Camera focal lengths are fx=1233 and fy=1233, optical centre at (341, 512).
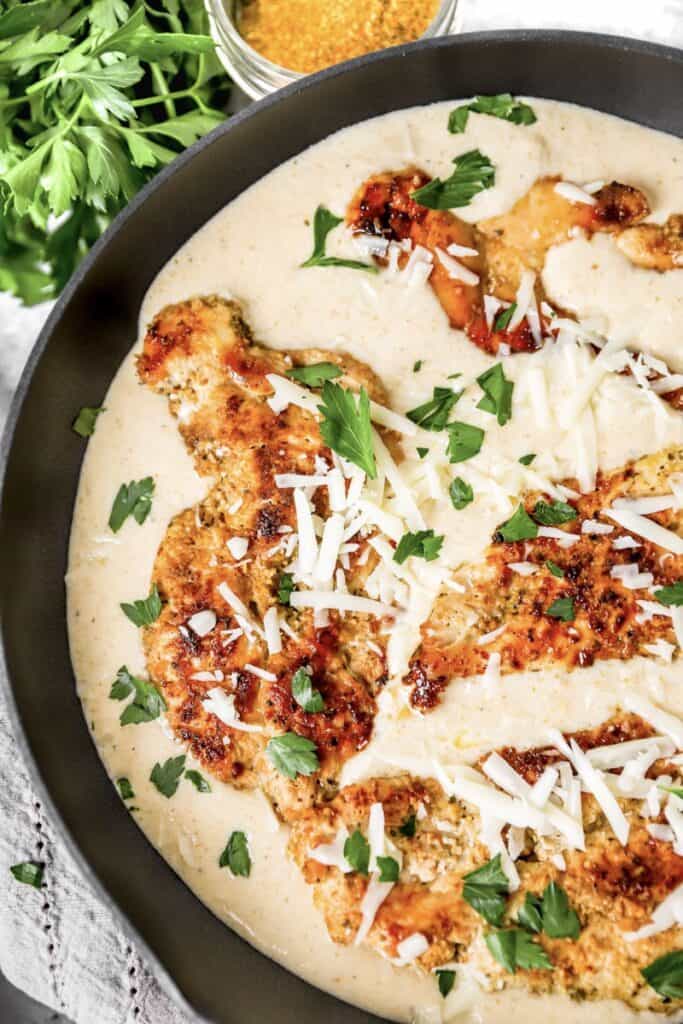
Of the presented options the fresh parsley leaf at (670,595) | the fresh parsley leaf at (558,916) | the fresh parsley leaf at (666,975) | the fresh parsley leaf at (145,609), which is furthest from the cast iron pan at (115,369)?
the fresh parsley leaf at (670,595)

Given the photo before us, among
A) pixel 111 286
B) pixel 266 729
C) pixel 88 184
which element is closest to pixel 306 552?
pixel 266 729

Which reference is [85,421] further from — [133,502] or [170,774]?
[170,774]

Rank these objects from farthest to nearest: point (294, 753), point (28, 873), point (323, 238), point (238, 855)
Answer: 1. point (28, 873)
2. point (323, 238)
3. point (238, 855)
4. point (294, 753)

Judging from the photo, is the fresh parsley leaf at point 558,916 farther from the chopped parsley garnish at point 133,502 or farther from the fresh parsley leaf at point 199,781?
the chopped parsley garnish at point 133,502

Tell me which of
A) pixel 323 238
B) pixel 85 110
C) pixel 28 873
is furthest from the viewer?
pixel 28 873

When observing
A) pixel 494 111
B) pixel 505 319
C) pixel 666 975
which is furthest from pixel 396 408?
pixel 666 975

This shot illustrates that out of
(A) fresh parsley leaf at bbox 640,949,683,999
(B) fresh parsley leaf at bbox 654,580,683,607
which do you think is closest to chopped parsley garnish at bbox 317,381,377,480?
(B) fresh parsley leaf at bbox 654,580,683,607

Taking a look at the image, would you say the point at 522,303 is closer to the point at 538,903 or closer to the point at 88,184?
the point at 88,184
